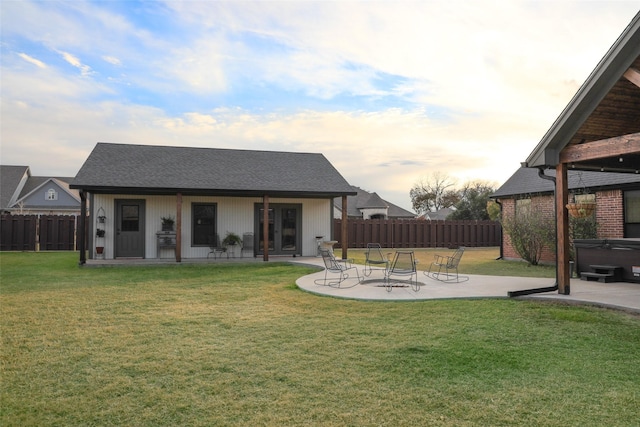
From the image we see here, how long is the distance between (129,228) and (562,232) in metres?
13.8

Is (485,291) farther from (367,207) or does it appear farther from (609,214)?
(367,207)

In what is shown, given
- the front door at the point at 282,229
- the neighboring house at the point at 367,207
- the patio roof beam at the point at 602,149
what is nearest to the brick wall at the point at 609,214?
the patio roof beam at the point at 602,149

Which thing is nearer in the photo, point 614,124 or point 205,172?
point 614,124

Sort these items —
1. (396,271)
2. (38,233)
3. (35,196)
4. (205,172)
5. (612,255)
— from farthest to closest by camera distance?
(35,196) → (38,233) → (205,172) → (612,255) → (396,271)

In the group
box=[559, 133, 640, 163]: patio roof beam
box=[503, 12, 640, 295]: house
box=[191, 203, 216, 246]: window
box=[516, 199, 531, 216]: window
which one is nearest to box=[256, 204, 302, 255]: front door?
box=[191, 203, 216, 246]: window

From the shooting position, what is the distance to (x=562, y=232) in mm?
8039

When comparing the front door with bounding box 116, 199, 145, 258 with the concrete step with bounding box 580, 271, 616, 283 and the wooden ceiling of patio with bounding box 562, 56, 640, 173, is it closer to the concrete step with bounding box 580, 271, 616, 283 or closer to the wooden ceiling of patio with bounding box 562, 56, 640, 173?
the wooden ceiling of patio with bounding box 562, 56, 640, 173

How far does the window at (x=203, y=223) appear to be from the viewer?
1638cm

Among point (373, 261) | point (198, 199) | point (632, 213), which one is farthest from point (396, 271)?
point (198, 199)

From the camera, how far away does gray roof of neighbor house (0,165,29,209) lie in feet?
110

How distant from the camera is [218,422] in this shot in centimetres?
315

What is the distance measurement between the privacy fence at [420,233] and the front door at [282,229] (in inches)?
244

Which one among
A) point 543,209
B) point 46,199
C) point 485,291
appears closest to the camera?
point 485,291

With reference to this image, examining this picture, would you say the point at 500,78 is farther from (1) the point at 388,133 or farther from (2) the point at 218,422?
(2) the point at 218,422
